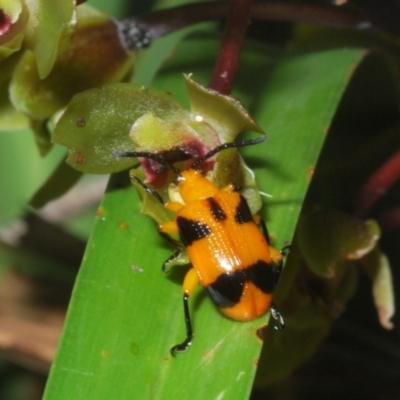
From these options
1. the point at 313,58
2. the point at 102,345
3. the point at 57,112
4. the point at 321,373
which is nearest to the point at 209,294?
the point at 102,345

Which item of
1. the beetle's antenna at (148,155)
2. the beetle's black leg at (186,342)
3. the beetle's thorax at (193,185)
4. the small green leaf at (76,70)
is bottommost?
the beetle's black leg at (186,342)

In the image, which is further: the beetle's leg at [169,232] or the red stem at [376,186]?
the red stem at [376,186]

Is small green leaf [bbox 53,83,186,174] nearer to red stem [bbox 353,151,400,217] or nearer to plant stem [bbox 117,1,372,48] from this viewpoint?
plant stem [bbox 117,1,372,48]

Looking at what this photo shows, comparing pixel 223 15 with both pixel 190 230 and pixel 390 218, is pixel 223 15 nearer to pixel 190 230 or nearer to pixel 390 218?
pixel 190 230

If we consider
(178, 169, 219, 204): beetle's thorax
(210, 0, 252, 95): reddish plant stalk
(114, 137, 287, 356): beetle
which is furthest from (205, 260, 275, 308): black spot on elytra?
(210, 0, 252, 95): reddish plant stalk

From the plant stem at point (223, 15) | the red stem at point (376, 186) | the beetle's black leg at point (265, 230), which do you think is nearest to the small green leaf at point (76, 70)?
the plant stem at point (223, 15)

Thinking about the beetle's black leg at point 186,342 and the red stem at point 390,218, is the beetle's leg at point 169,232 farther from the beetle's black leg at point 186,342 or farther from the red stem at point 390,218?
the red stem at point 390,218

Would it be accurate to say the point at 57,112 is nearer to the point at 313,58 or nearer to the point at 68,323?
the point at 68,323
